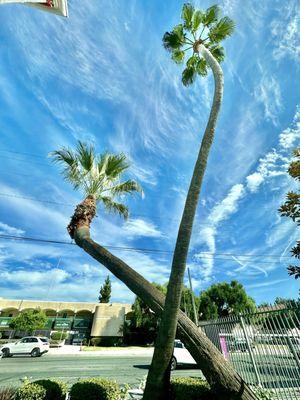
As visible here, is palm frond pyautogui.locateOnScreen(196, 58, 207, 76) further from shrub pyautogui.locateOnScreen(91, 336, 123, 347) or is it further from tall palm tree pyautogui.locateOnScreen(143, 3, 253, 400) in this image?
shrub pyautogui.locateOnScreen(91, 336, 123, 347)

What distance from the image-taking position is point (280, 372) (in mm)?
6027

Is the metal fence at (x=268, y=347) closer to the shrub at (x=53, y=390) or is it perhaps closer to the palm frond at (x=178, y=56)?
the shrub at (x=53, y=390)

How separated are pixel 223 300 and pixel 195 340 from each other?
3568 cm

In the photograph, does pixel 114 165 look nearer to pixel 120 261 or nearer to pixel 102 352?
pixel 120 261

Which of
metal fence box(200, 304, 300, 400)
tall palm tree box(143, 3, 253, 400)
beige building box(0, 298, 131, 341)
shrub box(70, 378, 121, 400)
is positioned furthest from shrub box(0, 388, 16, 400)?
beige building box(0, 298, 131, 341)

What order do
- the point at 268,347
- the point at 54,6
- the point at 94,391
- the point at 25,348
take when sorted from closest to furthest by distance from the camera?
the point at 54,6
the point at 94,391
the point at 268,347
the point at 25,348

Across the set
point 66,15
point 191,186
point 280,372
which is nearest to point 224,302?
point 280,372

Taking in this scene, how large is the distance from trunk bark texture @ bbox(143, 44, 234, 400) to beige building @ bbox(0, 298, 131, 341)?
33.7 meters

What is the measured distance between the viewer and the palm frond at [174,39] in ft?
30.7

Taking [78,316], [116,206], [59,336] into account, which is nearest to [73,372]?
[116,206]

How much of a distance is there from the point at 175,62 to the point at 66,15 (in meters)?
7.66

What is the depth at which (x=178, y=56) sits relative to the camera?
1002 cm

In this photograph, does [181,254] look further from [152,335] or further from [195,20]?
[152,335]

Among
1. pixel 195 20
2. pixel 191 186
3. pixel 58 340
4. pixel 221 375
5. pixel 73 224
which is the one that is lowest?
pixel 221 375
